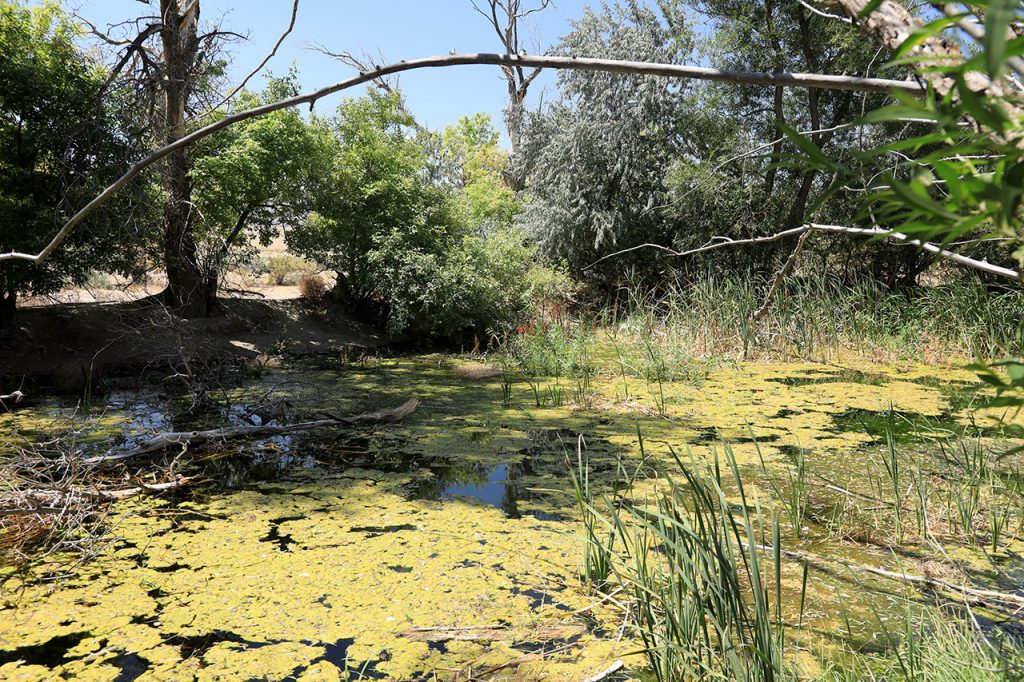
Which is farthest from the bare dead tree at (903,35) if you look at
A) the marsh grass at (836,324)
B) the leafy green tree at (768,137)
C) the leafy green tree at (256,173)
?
the leafy green tree at (768,137)

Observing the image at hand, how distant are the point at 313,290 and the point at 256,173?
2.83 meters

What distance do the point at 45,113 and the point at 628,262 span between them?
28.9 ft

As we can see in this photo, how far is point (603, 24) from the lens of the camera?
11742mm

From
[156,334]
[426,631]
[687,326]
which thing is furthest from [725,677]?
[156,334]

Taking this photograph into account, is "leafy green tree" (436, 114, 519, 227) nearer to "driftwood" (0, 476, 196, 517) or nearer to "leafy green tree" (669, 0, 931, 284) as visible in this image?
"leafy green tree" (669, 0, 931, 284)

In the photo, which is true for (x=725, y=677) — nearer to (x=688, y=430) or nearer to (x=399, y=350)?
(x=688, y=430)

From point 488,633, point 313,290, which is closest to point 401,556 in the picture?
point 488,633

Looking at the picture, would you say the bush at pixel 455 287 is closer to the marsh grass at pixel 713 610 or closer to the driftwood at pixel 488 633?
the driftwood at pixel 488 633

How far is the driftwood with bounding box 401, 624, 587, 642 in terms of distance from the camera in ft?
7.46

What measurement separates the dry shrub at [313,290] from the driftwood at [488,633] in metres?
9.35

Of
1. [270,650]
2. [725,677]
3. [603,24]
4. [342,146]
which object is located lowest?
[270,650]

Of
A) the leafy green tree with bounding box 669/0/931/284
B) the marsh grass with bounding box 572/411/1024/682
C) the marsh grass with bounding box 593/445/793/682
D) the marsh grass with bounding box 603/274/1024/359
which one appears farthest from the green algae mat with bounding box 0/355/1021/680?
the leafy green tree with bounding box 669/0/931/284

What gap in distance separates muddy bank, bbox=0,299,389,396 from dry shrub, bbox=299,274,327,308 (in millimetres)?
247

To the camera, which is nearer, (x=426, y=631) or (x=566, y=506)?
(x=426, y=631)
